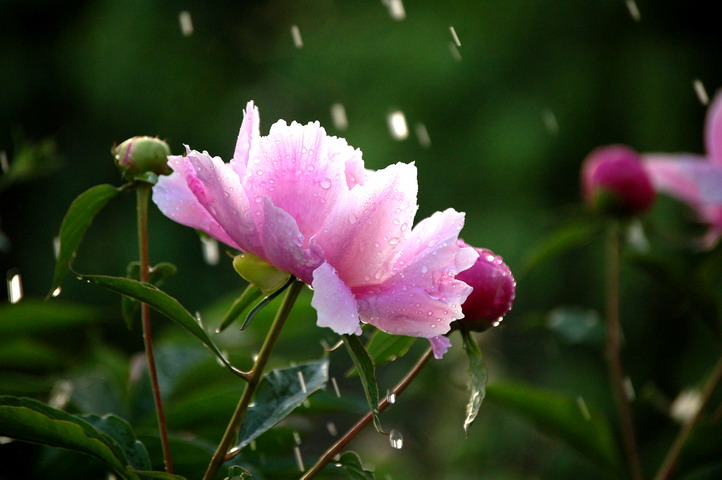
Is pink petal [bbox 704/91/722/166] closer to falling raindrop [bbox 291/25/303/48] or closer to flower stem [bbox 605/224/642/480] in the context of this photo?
flower stem [bbox 605/224/642/480]

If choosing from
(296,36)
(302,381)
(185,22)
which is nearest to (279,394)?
(302,381)

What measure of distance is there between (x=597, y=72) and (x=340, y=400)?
8.64 feet

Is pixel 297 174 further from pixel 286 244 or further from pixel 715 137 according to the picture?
pixel 715 137

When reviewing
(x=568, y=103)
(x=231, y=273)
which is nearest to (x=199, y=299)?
(x=231, y=273)

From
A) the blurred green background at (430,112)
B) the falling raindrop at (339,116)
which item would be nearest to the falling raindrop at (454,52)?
the blurred green background at (430,112)

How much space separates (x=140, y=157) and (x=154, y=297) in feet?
0.45

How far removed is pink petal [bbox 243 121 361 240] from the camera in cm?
50

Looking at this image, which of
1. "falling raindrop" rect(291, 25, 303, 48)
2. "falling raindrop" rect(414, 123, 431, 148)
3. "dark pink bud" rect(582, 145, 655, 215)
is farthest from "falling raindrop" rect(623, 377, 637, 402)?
"falling raindrop" rect(291, 25, 303, 48)

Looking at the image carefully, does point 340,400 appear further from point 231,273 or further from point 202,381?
point 231,273

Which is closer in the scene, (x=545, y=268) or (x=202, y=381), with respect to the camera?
(x=202, y=381)

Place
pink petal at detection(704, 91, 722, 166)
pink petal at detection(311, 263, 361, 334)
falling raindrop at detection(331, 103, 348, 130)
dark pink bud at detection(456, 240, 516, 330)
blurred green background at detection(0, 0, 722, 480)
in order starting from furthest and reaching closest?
falling raindrop at detection(331, 103, 348, 130) < blurred green background at detection(0, 0, 722, 480) < pink petal at detection(704, 91, 722, 166) < dark pink bud at detection(456, 240, 516, 330) < pink petal at detection(311, 263, 361, 334)

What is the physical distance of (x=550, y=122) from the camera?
2959 millimetres

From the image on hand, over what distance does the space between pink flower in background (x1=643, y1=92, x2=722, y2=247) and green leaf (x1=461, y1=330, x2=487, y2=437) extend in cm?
58

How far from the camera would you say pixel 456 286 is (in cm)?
50
